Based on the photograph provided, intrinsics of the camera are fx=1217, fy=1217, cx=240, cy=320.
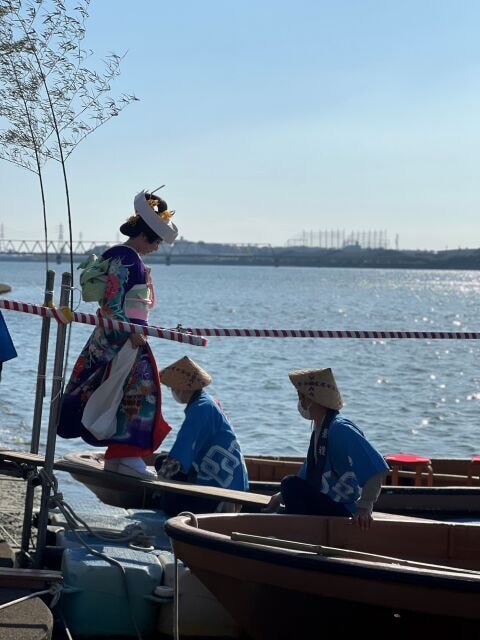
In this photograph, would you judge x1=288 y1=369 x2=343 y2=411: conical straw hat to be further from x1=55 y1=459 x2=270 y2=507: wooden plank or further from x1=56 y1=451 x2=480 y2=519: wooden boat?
x1=56 y1=451 x2=480 y2=519: wooden boat

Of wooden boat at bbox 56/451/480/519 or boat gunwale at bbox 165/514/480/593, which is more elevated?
boat gunwale at bbox 165/514/480/593

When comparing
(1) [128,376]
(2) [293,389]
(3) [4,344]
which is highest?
(3) [4,344]

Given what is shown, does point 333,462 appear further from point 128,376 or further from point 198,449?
point 128,376

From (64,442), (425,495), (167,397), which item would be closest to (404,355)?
(167,397)

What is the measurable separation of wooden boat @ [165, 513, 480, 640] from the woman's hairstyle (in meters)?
1.77

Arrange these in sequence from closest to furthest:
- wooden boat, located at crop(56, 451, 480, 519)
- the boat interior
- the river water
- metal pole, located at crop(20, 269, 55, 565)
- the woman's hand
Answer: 1. the boat interior
2. the woman's hand
3. metal pole, located at crop(20, 269, 55, 565)
4. wooden boat, located at crop(56, 451, 480, 519)
5. the river water

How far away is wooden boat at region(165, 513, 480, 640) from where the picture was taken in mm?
5758

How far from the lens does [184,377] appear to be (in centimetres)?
766

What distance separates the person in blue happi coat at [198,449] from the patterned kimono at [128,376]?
0.86ft

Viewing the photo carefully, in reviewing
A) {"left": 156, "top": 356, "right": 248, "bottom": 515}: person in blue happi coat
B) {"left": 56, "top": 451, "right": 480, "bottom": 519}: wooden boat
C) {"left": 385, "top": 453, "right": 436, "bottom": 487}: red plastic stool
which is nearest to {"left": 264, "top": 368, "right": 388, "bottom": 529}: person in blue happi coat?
{"left": 156, "top": 356, "right": 248, "bottom": 515}: person in blue happi coat

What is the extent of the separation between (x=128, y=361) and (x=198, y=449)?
80 cm

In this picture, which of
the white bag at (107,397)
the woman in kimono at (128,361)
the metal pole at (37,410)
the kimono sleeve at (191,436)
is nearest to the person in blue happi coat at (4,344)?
the metal pole at (37,410)

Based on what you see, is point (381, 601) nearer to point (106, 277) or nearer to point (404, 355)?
point (106, 277)

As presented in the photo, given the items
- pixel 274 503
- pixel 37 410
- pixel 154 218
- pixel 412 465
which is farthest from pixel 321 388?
pixel 412 465
